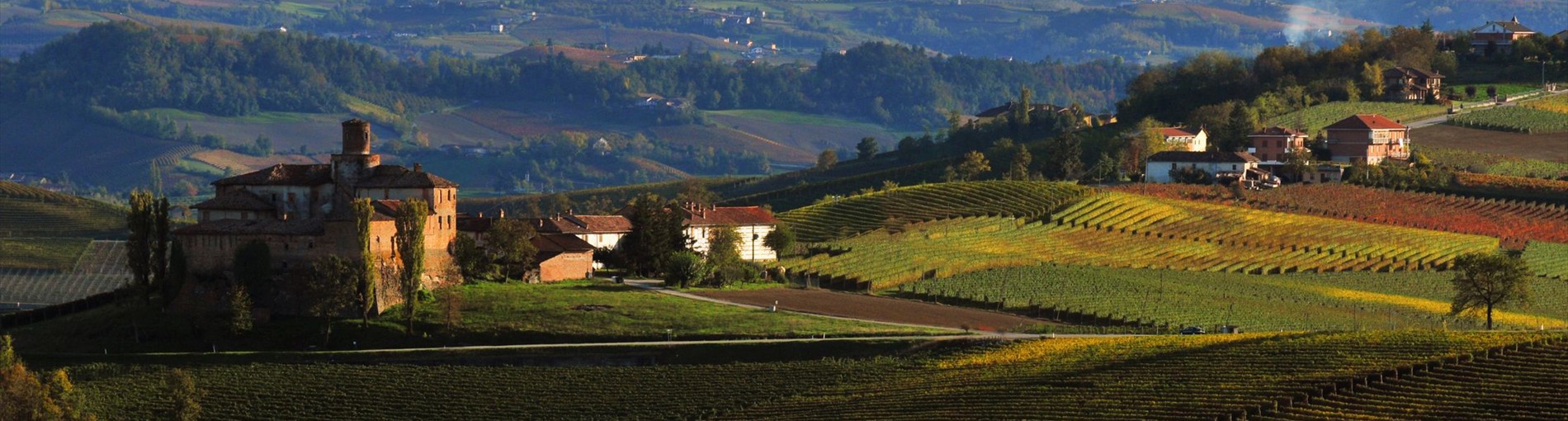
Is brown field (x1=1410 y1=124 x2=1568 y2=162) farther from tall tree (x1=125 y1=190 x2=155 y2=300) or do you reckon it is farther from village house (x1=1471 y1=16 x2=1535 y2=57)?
tall tree (x1=125 y1=190 x2=155 y2=300)

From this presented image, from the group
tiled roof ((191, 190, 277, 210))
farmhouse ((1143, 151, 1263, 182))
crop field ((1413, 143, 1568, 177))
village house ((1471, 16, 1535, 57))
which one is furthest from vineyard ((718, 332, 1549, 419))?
village house ((1471, 16, 1535, 57))

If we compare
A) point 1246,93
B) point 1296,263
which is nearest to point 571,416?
point 1296,263

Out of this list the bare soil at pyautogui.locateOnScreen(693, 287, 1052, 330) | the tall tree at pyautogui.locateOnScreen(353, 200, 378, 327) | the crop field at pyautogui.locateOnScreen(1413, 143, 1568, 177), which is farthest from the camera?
the crop field at pyautogui.locateOnScreen(1413, 143, 1568, 177)

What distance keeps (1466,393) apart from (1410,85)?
325 ft

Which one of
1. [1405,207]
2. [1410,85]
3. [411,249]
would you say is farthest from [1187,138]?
[411,249]

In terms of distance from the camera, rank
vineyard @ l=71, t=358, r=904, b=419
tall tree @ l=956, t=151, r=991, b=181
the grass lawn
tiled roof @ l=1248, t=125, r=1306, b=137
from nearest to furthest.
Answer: vineyard @ l=71, t=358, r=904, b=419
the grass lawn
tiled roof @ l=1248, t=125, r=1306, b=137
tall tree @ l=956, t=151, r=991, b=181

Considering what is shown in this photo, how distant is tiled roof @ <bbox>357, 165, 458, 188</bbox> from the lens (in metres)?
83.9

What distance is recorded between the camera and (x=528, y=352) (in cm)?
7356

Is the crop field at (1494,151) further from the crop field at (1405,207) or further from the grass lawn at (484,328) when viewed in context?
the grass lawn at (484,328)

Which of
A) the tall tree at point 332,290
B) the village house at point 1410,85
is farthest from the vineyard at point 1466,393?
the village house at point 1410,85

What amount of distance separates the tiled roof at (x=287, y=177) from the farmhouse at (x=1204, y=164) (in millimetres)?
54355

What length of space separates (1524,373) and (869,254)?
125 feet

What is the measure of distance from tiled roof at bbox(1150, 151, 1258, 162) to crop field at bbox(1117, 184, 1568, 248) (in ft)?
13.6

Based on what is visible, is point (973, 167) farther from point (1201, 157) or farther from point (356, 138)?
point (356, 138)
